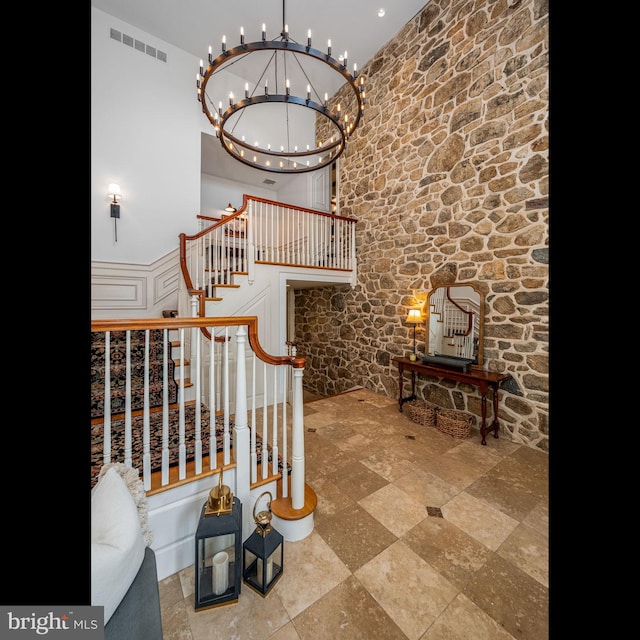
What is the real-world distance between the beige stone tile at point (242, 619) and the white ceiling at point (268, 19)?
19.8ft

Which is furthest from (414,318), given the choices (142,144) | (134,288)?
(142,144)

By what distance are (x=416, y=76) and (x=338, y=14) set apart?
4.61 ft

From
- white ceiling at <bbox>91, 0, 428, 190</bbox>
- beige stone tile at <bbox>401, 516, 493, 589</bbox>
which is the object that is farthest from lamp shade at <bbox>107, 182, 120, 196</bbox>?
beige stone tile at <bbox>401, 516, 493, 589</bbox>

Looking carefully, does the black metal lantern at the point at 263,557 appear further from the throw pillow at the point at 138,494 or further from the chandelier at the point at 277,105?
the chandelier at the point at 277,105

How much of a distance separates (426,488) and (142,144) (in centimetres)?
558

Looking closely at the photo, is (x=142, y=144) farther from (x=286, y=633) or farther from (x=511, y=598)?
(x=511, y=598)

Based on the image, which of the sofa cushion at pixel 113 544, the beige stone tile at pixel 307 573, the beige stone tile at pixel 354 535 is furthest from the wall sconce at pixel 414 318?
the sofa cushion at pixel 113 544

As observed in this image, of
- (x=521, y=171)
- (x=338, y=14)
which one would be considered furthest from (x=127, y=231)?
(x=521, y=171)

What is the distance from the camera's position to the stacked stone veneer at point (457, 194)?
273 cm

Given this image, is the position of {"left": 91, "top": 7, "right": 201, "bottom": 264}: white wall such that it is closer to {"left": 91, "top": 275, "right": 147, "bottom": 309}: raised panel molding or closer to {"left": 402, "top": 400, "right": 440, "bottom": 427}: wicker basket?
{"left": 91, "top": 275, "right": 147, "bottom": 309}: raised panel molding

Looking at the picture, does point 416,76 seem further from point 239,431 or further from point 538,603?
point 538,603
